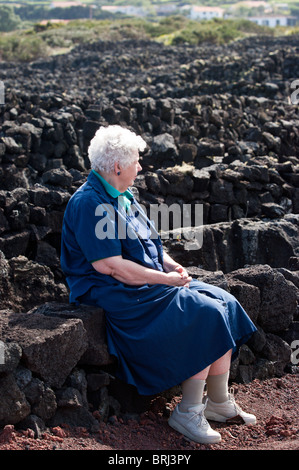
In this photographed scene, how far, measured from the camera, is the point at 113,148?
4.21 meters

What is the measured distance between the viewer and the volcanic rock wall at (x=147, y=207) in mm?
3822

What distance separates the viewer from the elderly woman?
3904 mm

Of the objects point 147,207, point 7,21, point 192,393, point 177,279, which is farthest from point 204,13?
point 192,393

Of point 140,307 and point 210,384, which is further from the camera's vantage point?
point 210,384

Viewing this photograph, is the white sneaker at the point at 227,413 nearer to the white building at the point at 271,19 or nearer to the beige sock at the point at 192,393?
the beige sock at the point at 192,393

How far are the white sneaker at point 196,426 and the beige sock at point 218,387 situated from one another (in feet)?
0.61

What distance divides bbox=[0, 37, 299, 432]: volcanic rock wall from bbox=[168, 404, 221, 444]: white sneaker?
437 millimetres

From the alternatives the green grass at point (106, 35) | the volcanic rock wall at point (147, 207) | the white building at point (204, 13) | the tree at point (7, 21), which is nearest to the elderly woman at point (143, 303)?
the volcanic rock wall at point (147, 207)

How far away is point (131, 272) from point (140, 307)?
208 millimetres

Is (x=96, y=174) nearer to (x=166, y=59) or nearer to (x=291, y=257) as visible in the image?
(x=291, y=257)

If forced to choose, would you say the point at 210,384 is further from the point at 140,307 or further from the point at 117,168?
the point at 117,168

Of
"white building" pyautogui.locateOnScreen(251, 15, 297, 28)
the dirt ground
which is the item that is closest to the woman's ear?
the dirt ground
